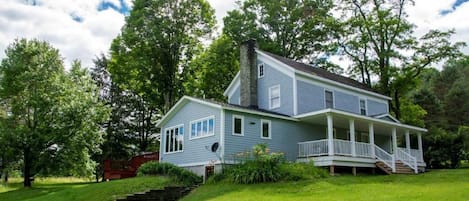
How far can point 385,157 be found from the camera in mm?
21266

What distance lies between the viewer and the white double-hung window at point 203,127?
19.6 m

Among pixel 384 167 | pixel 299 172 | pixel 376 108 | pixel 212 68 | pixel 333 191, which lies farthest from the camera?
pixel 212 68

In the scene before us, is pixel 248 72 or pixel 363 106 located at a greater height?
pixel 248 72

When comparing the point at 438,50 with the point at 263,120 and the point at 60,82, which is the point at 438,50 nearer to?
the point at 263,120

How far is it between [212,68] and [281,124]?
13.8 metres

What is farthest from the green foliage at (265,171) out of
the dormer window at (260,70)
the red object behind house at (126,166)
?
the red object behind house at (126,166)

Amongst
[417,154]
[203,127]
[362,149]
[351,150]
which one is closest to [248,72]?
[203,127]

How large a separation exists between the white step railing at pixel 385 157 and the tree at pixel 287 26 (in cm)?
1449

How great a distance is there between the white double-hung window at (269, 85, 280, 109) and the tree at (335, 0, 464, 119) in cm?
1189

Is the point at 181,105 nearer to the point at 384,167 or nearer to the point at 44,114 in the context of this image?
the point at 44,114

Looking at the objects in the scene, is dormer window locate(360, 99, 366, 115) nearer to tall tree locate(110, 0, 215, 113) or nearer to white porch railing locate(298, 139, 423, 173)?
white porch railing locate(298, 139, 423, 173)

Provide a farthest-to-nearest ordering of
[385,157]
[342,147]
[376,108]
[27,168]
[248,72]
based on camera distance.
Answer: [376,108]
[27,168]
[248,72]
[385,157]
[342,147]

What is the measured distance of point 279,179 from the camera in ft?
52.5

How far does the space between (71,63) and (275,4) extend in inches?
659
